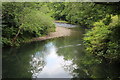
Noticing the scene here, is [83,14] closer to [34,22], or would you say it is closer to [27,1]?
[27,1]

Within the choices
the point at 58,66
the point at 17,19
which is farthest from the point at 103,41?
the point at 17,19

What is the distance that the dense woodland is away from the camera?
6516mm

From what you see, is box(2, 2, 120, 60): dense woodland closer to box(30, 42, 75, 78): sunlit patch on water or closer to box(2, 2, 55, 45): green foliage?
box(2, 2, 55, 45): green foliage

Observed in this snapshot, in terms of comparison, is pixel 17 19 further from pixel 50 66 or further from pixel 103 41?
pixel 103 41

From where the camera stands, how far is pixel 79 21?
23.9 feet

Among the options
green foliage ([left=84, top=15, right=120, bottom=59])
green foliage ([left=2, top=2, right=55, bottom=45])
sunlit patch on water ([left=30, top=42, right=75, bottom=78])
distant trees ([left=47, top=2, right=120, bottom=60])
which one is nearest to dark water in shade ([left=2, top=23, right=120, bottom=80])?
sunlit patch on water ([left=30, top=42, right=75, bottom=78])

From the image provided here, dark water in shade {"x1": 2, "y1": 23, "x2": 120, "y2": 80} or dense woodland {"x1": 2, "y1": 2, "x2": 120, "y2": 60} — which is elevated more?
dense woodland {"x1": 2, "y1": 2, "x2": 120, "y2": 60}

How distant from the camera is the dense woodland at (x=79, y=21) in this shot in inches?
257

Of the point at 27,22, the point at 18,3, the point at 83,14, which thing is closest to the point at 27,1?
the point at 18,3

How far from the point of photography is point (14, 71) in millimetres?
10578

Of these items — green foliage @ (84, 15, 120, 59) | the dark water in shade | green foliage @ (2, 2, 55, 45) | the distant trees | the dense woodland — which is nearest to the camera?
the distant trees

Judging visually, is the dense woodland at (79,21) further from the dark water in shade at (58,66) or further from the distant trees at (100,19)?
the dark water in shade at (58,66)


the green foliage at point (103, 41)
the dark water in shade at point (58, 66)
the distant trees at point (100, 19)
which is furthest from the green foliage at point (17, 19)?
the green foliage at point (103, 41)

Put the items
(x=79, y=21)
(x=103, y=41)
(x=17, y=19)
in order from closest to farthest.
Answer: (x=79, y=21) < (x=103, y=41) < (x=17, y=19)
